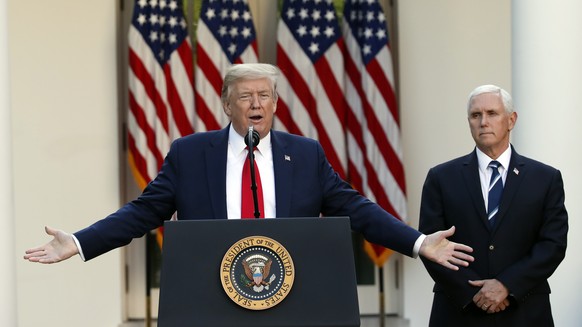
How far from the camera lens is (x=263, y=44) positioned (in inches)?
328

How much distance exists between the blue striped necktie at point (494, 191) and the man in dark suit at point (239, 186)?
600mm

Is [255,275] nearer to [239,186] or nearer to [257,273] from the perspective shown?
[257,273]

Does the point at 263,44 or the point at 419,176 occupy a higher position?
the point at 263,44

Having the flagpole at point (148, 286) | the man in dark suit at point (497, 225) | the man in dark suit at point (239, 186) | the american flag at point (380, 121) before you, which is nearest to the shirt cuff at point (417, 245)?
the man in dark suit at point (239, 186)

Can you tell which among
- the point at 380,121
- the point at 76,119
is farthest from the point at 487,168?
the point at 76,119

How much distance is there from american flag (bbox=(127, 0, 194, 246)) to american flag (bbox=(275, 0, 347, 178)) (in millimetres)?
755

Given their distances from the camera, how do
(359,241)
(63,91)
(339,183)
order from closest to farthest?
(339,183) → (63,91) → (359,241)

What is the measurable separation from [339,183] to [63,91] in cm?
401

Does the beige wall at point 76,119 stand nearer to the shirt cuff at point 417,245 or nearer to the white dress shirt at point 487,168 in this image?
the white dress shirt at point 487,168

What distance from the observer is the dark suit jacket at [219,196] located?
13.8ft

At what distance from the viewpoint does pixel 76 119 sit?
7883 mm

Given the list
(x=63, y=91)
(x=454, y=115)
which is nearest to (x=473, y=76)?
(x=454, y=115)

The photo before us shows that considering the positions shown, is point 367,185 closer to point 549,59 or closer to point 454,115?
point 454,115

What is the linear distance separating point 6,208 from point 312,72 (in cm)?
353
